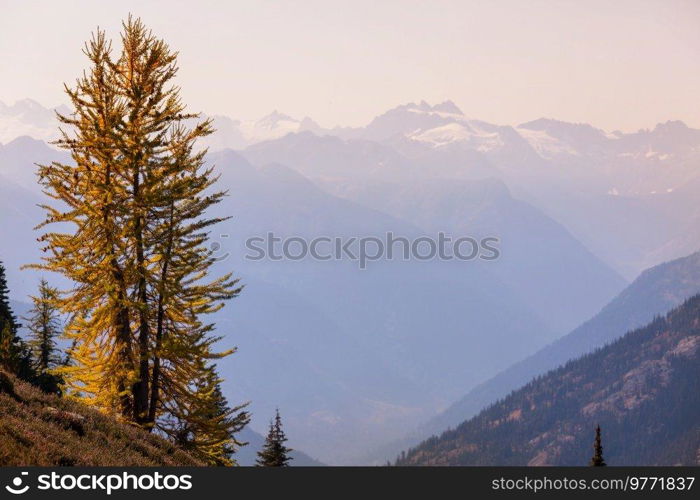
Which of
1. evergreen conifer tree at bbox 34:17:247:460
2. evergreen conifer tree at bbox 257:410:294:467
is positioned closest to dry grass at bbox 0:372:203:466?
evergreen conifer tree at bbox 34:17:247:460

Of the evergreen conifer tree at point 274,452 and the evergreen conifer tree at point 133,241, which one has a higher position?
the evergreen conifer tree at point 133,241

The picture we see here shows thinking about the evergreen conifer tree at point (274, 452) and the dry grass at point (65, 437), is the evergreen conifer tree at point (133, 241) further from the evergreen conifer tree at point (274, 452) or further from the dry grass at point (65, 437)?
the evergreen conifer tree at point (274, 452)

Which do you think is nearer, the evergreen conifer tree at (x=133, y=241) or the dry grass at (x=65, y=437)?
the dry grass at (x=65, y=437)

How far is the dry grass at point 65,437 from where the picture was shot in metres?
17.9

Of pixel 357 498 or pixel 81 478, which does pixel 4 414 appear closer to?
pixel 81 478

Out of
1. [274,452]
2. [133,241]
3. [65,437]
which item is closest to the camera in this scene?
[65,437]

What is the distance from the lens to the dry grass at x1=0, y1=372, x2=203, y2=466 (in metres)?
17.9

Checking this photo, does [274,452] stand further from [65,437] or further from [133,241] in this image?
[65,437]

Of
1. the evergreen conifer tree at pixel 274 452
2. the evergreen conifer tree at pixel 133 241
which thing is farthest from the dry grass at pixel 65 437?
the evergreen conifer tree at pixel 274 452

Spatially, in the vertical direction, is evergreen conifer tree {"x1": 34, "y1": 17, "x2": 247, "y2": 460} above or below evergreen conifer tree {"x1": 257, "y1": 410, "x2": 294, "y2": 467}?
above

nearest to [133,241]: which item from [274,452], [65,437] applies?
[65,437]

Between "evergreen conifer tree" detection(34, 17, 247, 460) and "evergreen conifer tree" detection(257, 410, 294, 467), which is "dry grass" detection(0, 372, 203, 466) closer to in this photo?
"evergreen conifer tree" detection(34, 17, 247, 460)

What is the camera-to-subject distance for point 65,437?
1989cm

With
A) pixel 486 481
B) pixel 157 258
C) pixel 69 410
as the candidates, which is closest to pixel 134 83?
pixel 157 258
